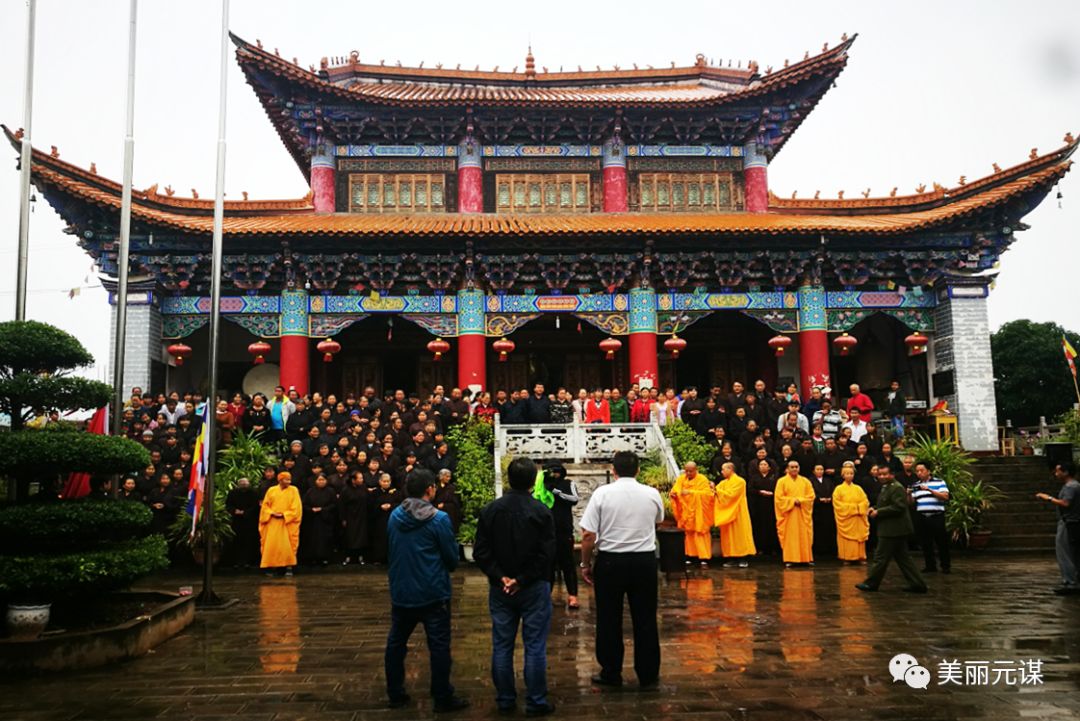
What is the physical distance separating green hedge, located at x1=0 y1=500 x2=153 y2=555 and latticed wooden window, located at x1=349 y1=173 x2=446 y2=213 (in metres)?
13.8

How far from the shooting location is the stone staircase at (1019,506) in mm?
13438

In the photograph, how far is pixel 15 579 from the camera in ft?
21.3

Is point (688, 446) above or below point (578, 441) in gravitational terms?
below

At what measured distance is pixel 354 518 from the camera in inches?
485

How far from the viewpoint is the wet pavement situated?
493cm

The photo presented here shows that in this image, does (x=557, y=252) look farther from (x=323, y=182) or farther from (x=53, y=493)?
(x=53, y=493)

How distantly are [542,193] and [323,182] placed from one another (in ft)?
17.5

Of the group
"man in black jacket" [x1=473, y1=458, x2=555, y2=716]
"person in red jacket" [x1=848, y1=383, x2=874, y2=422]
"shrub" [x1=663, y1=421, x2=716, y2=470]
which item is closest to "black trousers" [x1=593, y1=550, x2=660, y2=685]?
"man in black jacket" [x1=473, y1=458, x2=555, y2=716]

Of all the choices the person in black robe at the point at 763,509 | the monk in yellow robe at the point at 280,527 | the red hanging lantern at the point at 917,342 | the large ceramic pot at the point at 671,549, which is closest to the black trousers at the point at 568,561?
the large ceramic pot at the point at 671,549

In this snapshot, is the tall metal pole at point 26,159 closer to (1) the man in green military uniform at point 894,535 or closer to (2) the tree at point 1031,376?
(1) the man in green military uniform at point 894,535

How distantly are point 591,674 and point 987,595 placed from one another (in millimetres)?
5491

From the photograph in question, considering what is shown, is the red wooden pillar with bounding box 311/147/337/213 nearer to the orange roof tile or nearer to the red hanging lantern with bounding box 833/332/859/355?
the orange roof tile

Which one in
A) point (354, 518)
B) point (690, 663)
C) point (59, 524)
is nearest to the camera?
point (690, 663)

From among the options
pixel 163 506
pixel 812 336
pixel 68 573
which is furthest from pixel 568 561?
pixel 812 336
